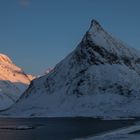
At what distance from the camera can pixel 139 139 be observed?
88875 mm

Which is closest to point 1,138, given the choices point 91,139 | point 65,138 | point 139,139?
point 65,138

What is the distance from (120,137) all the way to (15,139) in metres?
21.6

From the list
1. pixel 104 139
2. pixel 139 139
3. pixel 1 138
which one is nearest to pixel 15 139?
pixel 1 138

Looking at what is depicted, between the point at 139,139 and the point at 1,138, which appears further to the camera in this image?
the point at 1,138

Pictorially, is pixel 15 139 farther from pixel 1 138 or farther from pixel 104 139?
pixel 104 139

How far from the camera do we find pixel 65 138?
331 ft

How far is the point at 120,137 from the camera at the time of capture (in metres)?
95.4

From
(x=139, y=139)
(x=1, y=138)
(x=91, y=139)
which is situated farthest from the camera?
(x=1, y=138)

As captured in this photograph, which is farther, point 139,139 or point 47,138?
point 47,138

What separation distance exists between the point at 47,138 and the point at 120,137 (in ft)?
53.3

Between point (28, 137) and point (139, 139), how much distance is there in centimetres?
2717

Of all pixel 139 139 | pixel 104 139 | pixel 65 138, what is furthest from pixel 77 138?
pixel 139 139

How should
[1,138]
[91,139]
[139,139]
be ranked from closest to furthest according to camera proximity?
[139,139] → [91,139] → [1,138]

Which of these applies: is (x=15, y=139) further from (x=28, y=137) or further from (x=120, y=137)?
(x=120, y=137)
